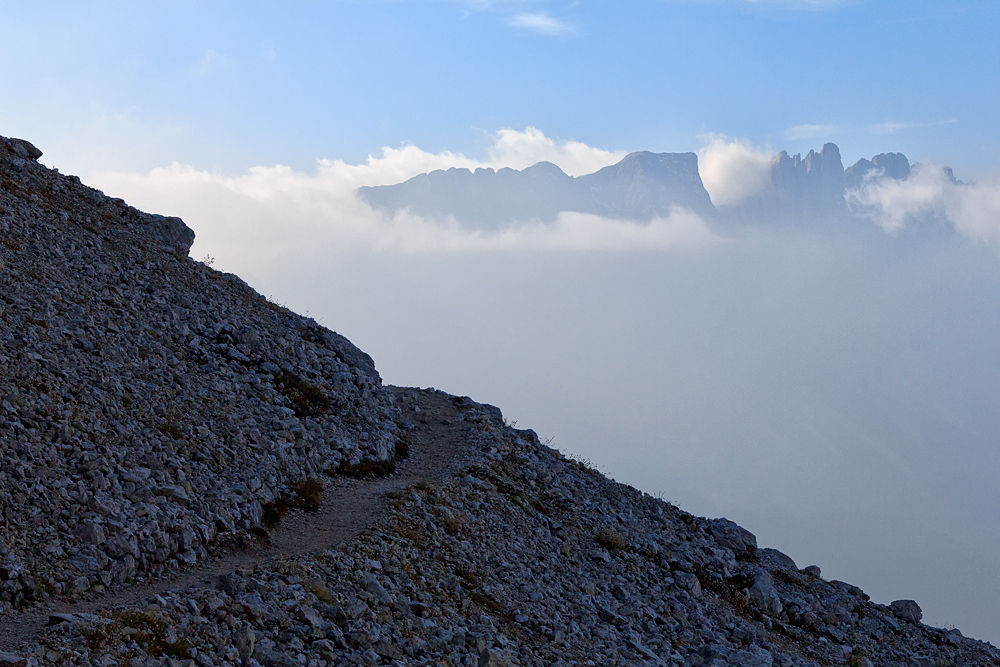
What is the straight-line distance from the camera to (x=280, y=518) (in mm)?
21562

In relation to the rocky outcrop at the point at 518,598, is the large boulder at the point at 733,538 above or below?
above

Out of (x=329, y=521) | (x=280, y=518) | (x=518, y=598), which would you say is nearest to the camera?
(x=518, y=598)

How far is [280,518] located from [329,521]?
4.45 feet

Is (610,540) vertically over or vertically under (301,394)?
under

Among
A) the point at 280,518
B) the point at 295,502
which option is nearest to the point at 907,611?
the point at 295,502

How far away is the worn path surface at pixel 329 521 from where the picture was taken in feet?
47.5

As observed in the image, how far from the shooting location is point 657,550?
27.7 meters

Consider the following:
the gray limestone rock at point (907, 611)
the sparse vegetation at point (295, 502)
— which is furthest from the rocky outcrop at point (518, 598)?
the sparse vegetation at point (295, 502)

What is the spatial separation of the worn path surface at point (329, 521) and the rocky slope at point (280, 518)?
4.1 inches

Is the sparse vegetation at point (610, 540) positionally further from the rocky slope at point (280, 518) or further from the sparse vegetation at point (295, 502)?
the sparse vegetation at point (295, 502)

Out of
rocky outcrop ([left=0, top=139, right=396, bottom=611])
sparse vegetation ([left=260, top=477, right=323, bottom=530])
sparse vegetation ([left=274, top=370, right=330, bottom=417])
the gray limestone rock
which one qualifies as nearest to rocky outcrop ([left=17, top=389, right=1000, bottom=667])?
the gray limestone rock

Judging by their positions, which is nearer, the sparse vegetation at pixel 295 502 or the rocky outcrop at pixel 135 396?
the rocky outcrop at pixel 135 396

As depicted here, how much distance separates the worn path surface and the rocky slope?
104 millimetres

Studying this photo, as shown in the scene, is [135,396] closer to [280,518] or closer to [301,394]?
[280,518]
